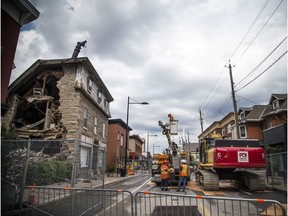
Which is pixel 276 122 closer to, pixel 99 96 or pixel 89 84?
pixel 99 96

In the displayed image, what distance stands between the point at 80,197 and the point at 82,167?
3.09ft

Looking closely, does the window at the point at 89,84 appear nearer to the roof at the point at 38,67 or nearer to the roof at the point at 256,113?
the roof at the point at 38,67

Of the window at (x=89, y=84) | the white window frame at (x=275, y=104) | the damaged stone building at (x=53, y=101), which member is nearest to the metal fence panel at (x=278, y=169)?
the damaged stone building at (x=53, y=101)

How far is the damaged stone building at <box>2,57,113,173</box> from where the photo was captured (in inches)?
717

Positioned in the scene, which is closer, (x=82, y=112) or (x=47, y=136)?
(x=47, y=136)

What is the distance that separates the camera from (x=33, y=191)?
6.40m

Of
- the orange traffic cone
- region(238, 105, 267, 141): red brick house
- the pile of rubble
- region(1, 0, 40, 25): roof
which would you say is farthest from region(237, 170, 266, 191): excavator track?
region(238, 105, 267, 141): red brick house

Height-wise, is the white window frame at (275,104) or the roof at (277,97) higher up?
the roof at (277,97)

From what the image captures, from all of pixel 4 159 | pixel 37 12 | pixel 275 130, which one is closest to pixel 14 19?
pixel 37 12

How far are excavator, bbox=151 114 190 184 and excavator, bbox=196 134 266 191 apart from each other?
2.19 m

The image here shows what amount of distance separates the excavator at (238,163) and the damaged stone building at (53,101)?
9216 millimetres

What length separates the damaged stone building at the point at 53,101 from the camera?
717 inches

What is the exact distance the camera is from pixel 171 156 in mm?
16438

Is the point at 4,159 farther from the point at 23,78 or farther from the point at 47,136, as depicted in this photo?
the point at 23,78
